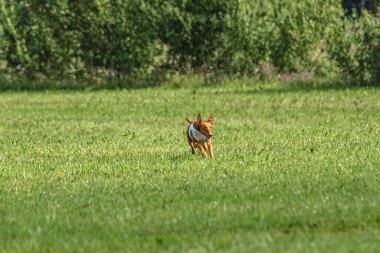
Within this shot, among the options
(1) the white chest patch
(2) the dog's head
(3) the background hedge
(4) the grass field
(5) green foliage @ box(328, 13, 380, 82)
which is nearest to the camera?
(4) the grass field

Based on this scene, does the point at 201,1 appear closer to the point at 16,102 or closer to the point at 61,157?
the point at 16,102

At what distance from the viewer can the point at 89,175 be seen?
43.1 ft

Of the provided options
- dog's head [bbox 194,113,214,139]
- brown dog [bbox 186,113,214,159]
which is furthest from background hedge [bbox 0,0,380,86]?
dog's head [bbox 194,113,214,139]

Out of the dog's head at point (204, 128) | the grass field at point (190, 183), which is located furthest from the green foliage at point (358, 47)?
the dog's head at point (204, 128)

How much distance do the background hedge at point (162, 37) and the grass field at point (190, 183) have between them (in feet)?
31.4

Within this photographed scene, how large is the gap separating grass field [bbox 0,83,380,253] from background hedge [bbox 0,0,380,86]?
956 cm

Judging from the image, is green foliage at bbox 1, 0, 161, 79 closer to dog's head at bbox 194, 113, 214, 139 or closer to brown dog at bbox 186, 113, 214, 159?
brown dog at bbox 186, 113, 214, 159

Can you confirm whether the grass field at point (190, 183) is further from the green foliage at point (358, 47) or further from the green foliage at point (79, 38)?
the green foliage at point (79, 38)

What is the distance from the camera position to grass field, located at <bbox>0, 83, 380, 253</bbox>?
871 centimetres

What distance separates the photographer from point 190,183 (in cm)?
1181

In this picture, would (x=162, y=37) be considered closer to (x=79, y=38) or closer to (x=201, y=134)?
(x=79, y=38)

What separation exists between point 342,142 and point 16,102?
14016 millimetres

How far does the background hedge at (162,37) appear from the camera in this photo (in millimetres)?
33312

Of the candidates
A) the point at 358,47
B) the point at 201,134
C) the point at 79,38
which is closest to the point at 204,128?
the point at 201,134
